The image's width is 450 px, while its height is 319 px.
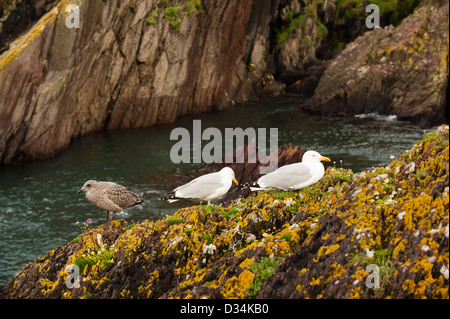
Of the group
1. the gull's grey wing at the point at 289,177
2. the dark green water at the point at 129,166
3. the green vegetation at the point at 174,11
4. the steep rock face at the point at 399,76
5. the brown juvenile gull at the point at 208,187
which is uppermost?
the green vegetation at the point at 174,11

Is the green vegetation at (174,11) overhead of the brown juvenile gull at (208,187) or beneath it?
overhead

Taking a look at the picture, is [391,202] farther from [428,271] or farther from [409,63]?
[409,63]

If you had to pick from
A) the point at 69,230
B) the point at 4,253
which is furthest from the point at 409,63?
the point at 4,253

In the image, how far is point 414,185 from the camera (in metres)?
9.95

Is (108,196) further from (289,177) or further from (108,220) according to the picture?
(289,177)

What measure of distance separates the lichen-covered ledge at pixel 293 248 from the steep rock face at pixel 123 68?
65.1 feet

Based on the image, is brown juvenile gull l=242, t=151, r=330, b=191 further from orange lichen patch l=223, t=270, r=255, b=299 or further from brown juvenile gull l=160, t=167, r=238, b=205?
orange lichen patch l=223, t=270, r=255, b=299

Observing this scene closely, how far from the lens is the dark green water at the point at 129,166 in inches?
877

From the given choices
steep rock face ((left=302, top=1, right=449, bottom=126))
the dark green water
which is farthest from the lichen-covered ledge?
steep rock face ((left=302, top=1, right=449, bottom=126))

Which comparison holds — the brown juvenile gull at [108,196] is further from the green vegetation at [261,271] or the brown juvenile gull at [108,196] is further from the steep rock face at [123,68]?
the steep rock face at [123,68]

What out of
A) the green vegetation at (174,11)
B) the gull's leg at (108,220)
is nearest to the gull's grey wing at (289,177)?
the gull's leg at (108,220)

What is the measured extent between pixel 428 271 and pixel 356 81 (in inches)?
1568

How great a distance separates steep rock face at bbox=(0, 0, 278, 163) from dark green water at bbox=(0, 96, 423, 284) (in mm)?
1601

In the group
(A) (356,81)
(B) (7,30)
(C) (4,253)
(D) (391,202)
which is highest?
(B) (7,30)
